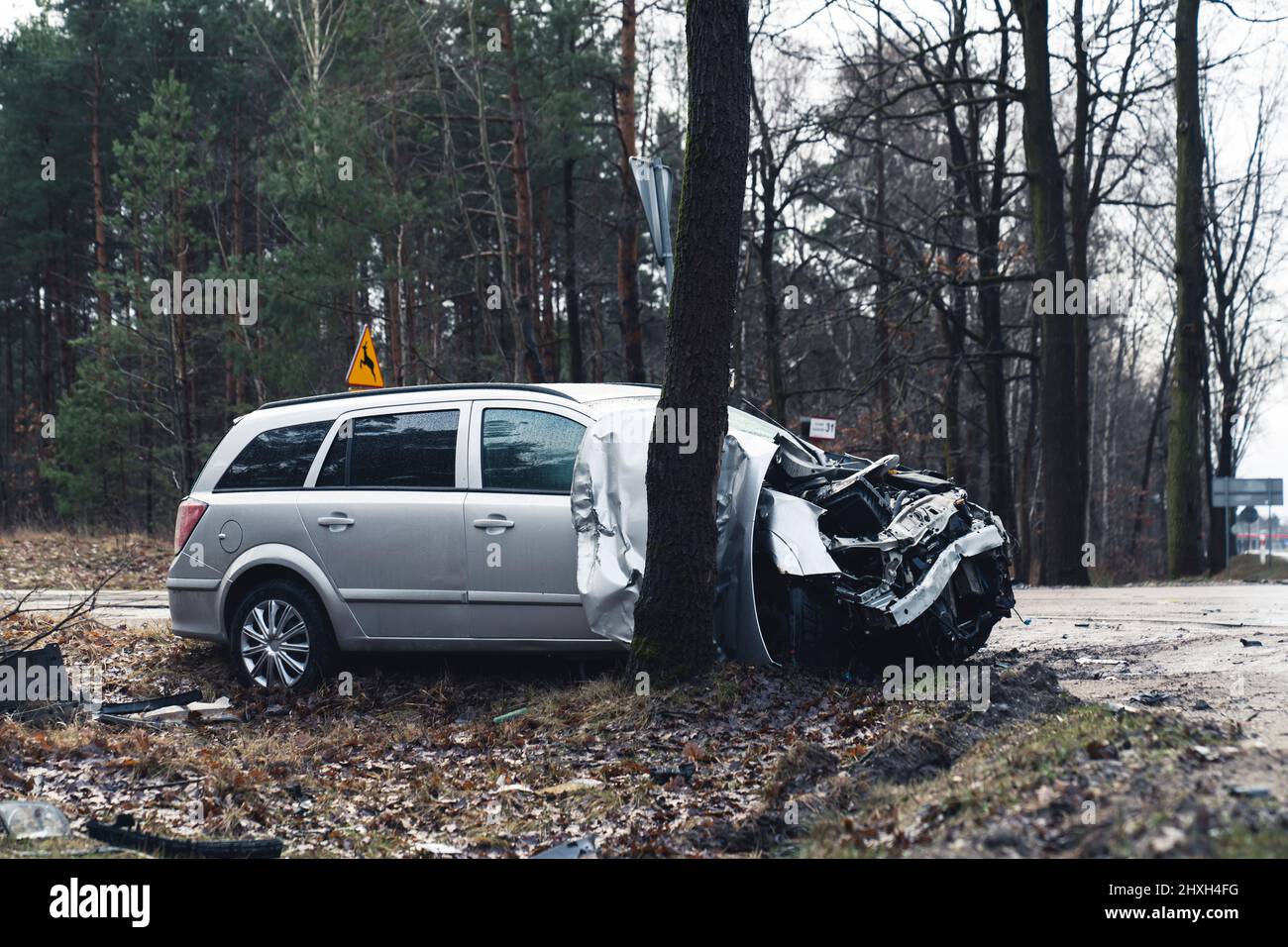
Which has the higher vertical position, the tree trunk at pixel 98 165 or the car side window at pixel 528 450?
the tree trunk at pixel 98 165

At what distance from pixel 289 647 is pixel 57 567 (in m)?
11.6

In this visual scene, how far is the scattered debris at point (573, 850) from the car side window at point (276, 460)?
4074mm

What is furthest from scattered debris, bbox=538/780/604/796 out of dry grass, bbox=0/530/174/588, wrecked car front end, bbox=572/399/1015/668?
dry grass, bbox=0/530/174/588

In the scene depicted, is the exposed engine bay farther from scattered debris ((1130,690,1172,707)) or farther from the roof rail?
the roof rail

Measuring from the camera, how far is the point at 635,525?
743 cm

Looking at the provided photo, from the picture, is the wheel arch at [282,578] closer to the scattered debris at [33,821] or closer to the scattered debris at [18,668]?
the scattered debris at [18,668]

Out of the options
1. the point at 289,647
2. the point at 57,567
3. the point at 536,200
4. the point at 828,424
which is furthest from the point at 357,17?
the point at 289,647

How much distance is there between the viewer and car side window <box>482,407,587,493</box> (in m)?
7.58

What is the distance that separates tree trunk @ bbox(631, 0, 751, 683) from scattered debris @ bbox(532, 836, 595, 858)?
199 centimetres

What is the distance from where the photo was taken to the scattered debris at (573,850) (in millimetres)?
4762

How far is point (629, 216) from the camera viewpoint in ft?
78.3

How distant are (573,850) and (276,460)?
4477 millimetres

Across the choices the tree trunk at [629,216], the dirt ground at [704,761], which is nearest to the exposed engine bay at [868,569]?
the dirt ground at [704,761]
